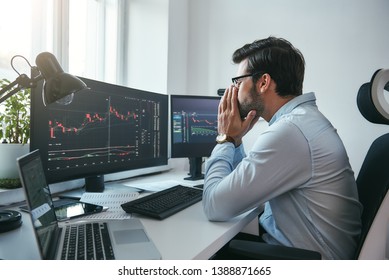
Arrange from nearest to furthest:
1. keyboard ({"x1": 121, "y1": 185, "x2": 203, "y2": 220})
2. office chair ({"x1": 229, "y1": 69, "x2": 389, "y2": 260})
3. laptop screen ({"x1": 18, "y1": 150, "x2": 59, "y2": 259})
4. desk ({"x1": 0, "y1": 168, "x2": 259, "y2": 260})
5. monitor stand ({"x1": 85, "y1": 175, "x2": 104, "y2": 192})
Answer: laptop screen ({"x1": 18, "y1": 150, "x2": 59, "y2": 259}), desk ({"x1": 0, "y1": 168, "x2": 259, "y2": 260}), office chair ({"x1": 229, "y1": 69, "x2": 389, "y2": 260}), keyboard ({"x1": 121, "y1": 185, "x2": 203, "y2": 220}), monitor stand ({"x1": 85, "y1": 175, "x2": 104, "y2": 192})

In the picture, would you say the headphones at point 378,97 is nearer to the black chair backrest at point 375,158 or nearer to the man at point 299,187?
the black chair backrest at point 375,158

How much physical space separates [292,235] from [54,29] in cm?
154

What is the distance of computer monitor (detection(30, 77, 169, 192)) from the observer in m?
1.07

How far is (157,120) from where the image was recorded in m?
1.60

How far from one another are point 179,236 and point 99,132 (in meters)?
0.60

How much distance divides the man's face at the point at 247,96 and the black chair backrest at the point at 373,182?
412mm

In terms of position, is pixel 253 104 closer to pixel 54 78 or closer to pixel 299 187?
pixel 299 187

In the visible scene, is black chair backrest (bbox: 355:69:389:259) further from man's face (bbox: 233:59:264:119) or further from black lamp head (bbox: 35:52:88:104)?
black lamp head (bbox: 35:52:88:104)

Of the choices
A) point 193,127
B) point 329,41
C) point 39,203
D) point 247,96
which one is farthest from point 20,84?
point 329,41

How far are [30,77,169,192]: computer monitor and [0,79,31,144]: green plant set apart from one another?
0.20 m

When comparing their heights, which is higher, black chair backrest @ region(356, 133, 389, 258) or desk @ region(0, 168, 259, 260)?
black chair backrest @ region(356, 133, 389, 258)

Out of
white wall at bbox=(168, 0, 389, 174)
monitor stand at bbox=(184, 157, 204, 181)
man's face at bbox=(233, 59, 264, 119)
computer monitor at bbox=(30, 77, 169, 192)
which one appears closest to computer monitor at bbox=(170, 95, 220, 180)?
monitor stand at bbox=(184, 157, 204, 181)

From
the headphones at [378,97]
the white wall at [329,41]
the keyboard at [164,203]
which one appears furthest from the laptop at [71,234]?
the white wall at [329,41]

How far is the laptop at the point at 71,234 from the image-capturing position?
66cm
